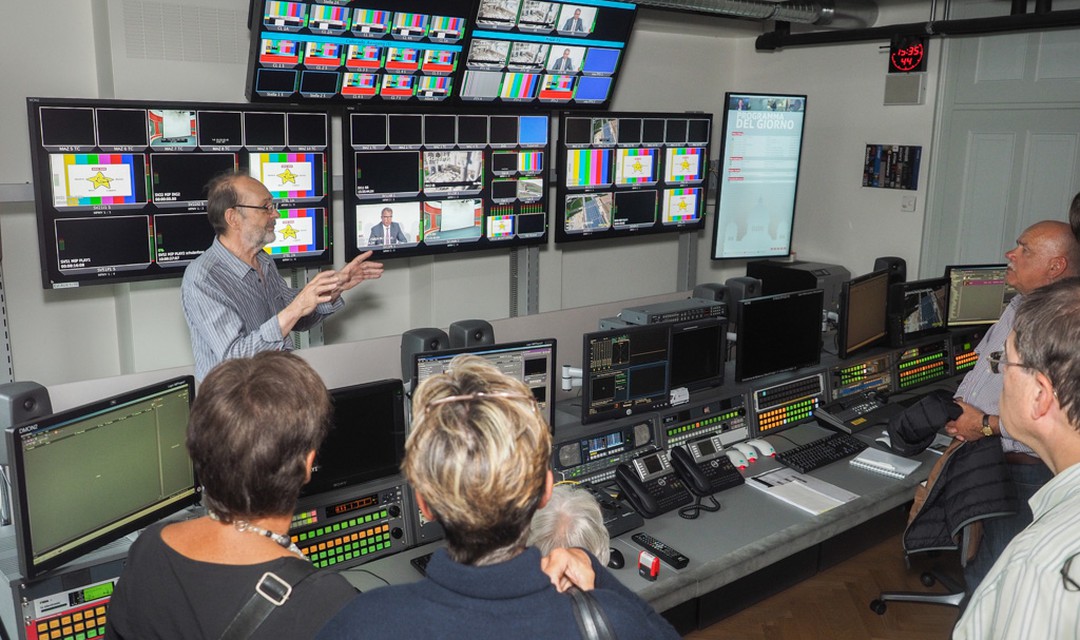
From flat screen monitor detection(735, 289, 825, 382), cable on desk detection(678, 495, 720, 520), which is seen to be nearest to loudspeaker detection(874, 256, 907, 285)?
flat screen monitor detection(735, 289, 825, 382)

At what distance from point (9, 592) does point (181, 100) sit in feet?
9.41

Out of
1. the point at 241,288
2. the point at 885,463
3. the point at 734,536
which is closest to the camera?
the point at 734,536

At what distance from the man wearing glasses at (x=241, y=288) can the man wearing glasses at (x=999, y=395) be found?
215 cm

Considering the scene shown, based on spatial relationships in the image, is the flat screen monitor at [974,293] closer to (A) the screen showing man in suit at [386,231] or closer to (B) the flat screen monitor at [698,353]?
(B) the flat screen monitor at [698,353]

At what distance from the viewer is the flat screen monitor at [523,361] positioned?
2.43 meters

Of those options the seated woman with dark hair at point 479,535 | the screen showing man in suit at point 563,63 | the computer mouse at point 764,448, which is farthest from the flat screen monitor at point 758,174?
the seated woman with dark hair at point 479,535

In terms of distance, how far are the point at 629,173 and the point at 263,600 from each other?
13.9 feet

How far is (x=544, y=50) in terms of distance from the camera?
4.75 metres

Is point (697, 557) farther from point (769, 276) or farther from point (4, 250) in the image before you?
point (769, 276)

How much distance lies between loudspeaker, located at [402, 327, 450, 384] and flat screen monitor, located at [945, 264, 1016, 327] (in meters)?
2.61

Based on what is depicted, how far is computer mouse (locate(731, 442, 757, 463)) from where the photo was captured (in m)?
3.06

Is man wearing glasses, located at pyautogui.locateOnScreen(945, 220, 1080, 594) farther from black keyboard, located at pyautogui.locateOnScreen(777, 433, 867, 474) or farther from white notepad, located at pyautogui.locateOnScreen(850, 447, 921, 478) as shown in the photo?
black keyboard, located at pyautogui.locateOnScreen(777, 433, 867, 474)

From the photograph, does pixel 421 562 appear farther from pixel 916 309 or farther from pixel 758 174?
pixel 758 174

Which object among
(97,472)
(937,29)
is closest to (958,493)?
(97,472)
